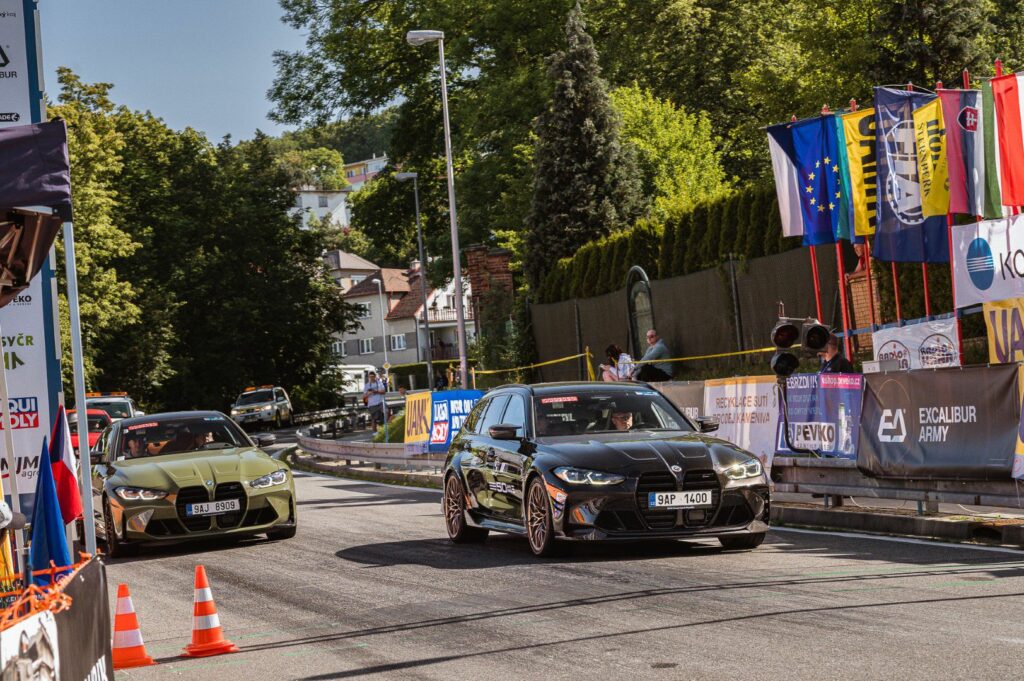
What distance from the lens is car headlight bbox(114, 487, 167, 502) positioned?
1562 cm

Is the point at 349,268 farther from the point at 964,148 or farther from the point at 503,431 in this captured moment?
the point at 503,431

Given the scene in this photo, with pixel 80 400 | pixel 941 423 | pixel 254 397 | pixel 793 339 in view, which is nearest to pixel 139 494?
pixel 80 400

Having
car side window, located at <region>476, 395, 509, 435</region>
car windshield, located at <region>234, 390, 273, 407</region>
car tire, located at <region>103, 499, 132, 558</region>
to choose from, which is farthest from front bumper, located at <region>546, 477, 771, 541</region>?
car windshield, located at <region>234, 390, 273, 407</region>

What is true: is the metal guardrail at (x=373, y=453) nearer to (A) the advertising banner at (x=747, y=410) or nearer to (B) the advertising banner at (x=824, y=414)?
(A) the advertising banner at (x=747, y=410)

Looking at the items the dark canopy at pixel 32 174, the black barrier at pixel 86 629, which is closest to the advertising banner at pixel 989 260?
the dark canopy at pixel 32 174

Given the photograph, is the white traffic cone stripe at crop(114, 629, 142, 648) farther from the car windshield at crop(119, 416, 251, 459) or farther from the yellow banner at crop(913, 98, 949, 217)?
the yellow banner at crop(913, 98, 949, 217)

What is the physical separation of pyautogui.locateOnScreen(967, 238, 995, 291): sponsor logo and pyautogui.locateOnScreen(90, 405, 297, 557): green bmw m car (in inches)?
300

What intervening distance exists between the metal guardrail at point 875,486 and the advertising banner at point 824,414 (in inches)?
5.9

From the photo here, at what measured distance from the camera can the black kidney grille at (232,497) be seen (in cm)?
1577

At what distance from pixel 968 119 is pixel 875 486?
5611 mm

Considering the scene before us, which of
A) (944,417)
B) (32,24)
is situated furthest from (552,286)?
(32,24)

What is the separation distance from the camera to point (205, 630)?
31.0ft

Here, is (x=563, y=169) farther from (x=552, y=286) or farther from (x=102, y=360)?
(x=102, y=360)

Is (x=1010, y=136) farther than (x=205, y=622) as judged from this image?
Yes
